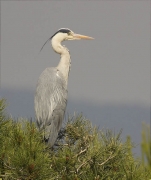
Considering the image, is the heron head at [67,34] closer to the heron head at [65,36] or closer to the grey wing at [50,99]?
the heron head at [65,36]

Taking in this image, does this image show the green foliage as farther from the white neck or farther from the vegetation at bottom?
the white neck

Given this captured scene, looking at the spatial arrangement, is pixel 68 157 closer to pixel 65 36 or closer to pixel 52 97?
pixel 52 97

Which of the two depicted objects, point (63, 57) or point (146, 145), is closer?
point (146, 145)

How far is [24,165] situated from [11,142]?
1.13ft

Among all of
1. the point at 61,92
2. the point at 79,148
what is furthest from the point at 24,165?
the point at 61,92

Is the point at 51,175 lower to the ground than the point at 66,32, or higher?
lower

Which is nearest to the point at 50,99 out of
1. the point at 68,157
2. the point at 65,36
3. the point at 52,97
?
the point at 52,97

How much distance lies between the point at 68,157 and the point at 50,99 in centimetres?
379

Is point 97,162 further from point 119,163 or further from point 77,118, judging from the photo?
point 77,118

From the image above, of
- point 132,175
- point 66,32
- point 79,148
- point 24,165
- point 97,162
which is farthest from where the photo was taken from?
point 66,32

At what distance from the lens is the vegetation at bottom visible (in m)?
4.54

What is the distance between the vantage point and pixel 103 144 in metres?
5.41

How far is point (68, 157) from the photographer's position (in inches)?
192

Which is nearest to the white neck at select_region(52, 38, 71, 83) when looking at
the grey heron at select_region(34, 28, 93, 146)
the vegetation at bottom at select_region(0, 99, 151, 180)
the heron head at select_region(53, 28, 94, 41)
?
the grey heron at select_region(34, 28, 93, 146)
